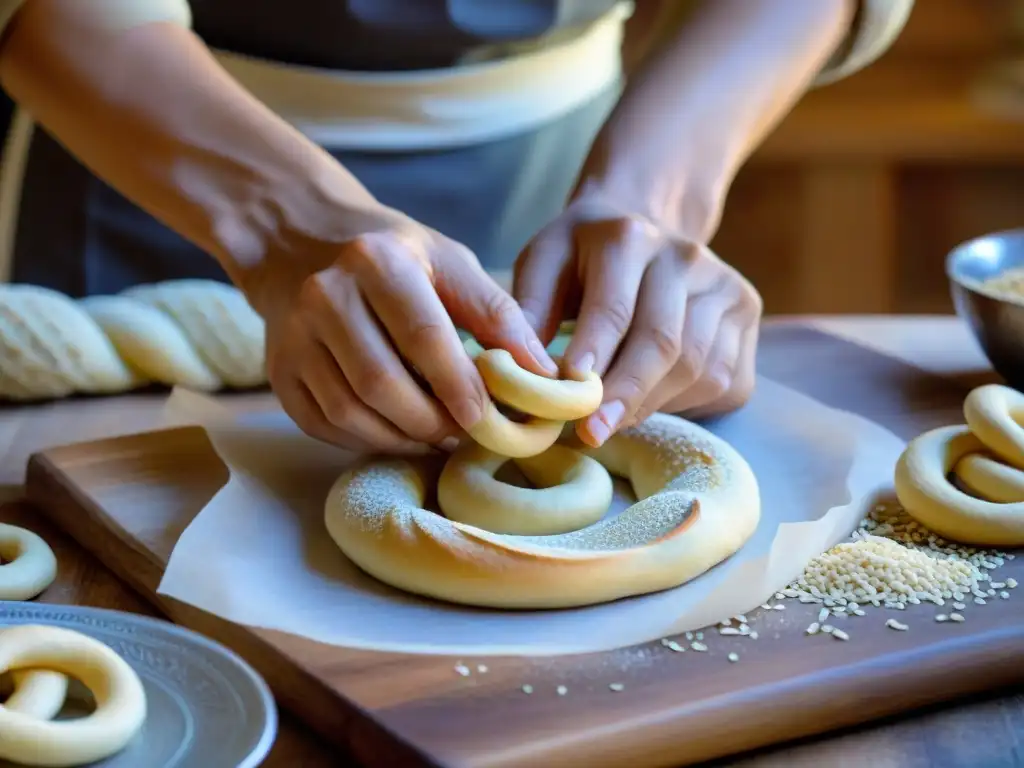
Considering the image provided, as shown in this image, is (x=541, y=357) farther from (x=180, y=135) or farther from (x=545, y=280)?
(x=180, y=135)

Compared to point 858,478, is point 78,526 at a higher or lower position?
lower

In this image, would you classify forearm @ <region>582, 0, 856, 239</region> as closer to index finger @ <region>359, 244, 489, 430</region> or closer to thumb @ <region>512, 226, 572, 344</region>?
thumb @ <region>512, 226, 572, 344</region>

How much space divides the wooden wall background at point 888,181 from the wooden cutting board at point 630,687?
2146mm

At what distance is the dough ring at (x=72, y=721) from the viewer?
2.49 ft

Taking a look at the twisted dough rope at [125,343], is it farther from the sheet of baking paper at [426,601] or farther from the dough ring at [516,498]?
the dough ring at [516,498]

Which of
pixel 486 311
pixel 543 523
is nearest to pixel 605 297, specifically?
pixel 486 311

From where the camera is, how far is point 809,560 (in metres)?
1.06

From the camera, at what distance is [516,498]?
111 centimetres

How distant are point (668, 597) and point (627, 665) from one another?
11 centimetres

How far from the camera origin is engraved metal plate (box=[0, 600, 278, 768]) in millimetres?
763

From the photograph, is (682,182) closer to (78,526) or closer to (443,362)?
(443,362)

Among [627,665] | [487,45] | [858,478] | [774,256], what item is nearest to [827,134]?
[774,256]

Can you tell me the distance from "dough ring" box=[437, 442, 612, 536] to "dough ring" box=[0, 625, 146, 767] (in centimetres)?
36

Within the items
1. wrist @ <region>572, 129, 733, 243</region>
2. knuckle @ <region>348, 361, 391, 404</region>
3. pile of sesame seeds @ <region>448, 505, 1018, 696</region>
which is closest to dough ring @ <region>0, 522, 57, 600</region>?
knuckle @ <region>348, 361, 391, 404</region>
